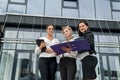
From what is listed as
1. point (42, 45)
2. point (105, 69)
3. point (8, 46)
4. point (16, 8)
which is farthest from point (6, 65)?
point (42, 45)

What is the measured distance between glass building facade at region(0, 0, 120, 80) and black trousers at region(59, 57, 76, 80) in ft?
14.2

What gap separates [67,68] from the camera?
262 centimetres

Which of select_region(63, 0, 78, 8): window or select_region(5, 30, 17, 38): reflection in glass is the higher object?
select_region(63, 0, 78, 8): window

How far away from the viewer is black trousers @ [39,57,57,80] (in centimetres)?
276

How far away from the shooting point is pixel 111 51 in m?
8.53

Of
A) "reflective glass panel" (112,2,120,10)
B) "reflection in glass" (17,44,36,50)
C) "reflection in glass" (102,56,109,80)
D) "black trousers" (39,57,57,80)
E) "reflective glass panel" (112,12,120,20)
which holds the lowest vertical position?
"reflection in glass" (102,56,109,80)

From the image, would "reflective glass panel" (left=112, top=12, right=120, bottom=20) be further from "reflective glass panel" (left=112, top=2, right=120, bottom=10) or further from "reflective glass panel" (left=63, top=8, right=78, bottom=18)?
"reflective glass panel" (left=63, top=8, right=78, bottom=18)

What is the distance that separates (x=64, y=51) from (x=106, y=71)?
5.69 meters

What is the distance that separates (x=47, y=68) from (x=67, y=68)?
29 cm

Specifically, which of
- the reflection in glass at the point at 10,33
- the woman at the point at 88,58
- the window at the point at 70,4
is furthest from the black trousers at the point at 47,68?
the window at the point at 70,4

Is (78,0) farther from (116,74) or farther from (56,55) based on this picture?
(56,55)

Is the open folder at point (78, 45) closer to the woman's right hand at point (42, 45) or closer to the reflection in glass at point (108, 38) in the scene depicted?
the woman's right hand at point (42, 45)

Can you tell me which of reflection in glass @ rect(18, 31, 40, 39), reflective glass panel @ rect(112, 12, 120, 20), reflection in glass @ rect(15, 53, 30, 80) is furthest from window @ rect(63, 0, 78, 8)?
reflection in glass @ rect(15, 53, 30, 80)

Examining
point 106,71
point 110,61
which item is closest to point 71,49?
point 106,71
